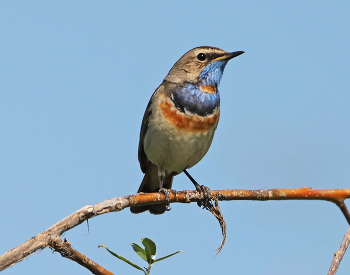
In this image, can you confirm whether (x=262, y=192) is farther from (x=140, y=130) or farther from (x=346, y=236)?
(x=140, y=130)

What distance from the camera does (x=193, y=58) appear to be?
8.88 metres

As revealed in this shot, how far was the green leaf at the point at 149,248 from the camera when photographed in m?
4.66

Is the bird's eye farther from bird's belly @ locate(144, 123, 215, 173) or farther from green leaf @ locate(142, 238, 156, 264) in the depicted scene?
green leaf @ locate(142, 238, 156, 264)

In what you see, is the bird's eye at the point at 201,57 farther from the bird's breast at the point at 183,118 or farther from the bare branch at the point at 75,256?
the bare branch at the point at 75,256

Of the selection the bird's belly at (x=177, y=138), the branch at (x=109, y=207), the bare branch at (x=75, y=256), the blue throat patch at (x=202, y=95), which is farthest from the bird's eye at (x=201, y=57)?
the bare branch at (x=75, y=256)

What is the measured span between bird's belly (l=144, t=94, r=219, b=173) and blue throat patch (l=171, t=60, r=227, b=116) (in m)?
0.13

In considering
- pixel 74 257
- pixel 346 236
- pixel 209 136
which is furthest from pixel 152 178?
pixel 346 236

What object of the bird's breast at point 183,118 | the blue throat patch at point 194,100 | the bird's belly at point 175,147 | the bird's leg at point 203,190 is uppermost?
the blue throat patch at point 194,100

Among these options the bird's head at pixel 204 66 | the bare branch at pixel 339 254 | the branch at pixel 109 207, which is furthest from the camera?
the bird's head at pixel 204 66

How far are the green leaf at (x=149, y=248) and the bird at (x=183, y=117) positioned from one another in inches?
110

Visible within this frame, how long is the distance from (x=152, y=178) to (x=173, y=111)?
1.75 metres

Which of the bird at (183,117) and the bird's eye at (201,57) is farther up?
the bird's eye at (201,57)

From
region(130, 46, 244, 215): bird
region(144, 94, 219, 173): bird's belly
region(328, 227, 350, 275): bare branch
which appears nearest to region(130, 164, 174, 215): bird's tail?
region(130, 46, 244, 215): bird

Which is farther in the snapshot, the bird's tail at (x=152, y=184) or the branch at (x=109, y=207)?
the bird's tail at (x=152, y=184)
